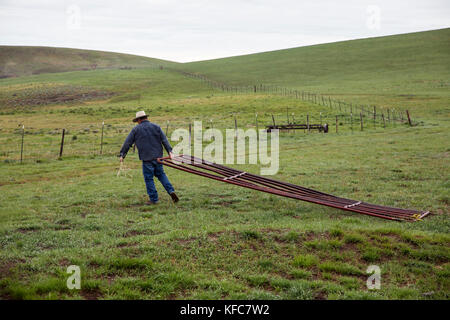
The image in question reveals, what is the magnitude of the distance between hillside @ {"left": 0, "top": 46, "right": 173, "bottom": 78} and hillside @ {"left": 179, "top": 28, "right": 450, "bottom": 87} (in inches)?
1542

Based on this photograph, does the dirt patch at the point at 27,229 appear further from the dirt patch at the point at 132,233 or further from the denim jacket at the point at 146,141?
the denim jacket at the point at 146,141

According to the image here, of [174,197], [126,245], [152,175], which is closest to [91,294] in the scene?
[126,245]

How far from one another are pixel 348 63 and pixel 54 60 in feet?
317

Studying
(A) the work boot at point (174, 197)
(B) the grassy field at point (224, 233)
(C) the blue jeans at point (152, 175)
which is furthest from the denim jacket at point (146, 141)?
(B) the grassy field at point (224, 233)

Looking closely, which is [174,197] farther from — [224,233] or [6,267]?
[6,267]

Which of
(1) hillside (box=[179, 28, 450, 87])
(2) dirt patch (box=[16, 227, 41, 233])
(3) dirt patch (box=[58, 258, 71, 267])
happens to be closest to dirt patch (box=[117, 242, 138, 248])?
(3) dirt patch (box=[58, 258, 71, 267])

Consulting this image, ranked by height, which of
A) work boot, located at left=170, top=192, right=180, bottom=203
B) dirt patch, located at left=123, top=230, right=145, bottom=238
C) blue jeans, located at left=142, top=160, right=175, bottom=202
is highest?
blue jeans, located at left=142, top=160, right=175, bottom=202

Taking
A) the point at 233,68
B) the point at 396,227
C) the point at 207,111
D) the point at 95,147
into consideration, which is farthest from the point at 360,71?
the point at 396,227

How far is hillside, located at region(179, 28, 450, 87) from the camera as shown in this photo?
247ft

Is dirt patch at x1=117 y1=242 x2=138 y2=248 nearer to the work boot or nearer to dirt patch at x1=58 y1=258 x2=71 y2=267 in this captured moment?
dirt patch at x1=58 y1=258 x2=71 y2=267

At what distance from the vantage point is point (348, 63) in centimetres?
9006

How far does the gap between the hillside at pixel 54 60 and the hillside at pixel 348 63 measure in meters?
39.2
